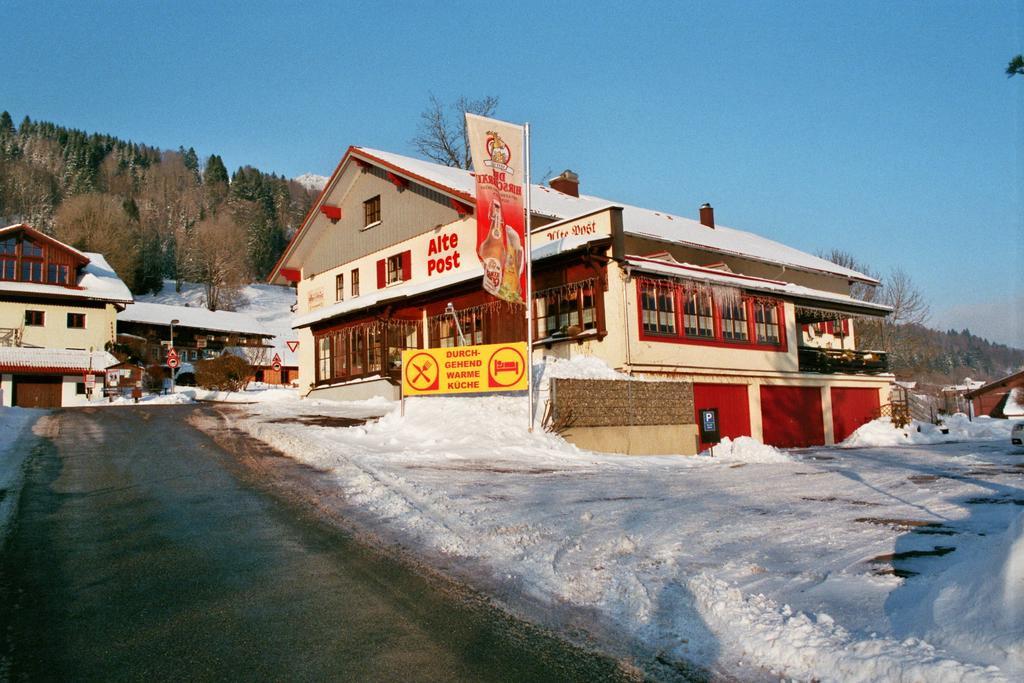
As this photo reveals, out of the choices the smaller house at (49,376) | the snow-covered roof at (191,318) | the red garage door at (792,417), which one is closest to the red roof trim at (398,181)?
the red garage door at (792,417)

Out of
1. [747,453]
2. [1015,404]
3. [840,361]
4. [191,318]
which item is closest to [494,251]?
[747,453]

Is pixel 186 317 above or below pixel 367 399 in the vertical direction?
above

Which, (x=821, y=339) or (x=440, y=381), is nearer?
(x=440, y=381)

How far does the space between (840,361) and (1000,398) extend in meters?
43.0

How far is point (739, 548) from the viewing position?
288 inches

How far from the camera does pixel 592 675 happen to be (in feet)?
15.1

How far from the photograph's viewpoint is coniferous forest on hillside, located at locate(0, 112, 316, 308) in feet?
309

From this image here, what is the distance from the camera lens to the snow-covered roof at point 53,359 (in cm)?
4147

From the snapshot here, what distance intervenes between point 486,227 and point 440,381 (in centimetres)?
444

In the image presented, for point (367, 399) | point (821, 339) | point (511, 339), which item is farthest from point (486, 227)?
point (821, 339)

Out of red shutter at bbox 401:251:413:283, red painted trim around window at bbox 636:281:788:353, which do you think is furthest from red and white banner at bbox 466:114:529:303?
red shutter at bbox 401:251:413:283

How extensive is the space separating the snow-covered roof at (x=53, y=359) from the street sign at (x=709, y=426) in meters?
35.6

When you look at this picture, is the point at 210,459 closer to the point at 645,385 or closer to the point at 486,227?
the point at 486,227

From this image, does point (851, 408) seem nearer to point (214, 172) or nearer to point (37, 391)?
point (37, 391)
